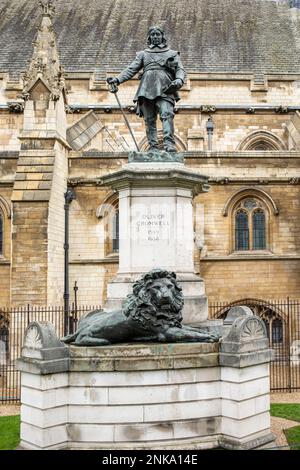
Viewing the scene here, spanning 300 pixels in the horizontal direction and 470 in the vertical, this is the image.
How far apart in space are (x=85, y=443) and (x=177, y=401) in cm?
127

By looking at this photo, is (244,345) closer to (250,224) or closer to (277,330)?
(277,330)

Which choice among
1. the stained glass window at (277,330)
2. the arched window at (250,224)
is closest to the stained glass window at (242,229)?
the arched window at (250,224)

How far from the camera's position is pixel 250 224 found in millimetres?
19828

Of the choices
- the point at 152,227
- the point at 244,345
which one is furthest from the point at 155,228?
the point at 244,345

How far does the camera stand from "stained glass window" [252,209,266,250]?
780 inches

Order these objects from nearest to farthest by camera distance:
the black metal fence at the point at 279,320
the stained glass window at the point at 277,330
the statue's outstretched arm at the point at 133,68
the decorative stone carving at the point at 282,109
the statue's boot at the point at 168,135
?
the statue's boot at the point at 168,135
the statue's outstretched arm at the point at 133,68
the black metal fence at the point at 279,320
the stained glass window at the point at 277,330
the decorative stone carving at the point at 282,109

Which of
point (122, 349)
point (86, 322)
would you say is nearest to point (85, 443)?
point (122, 349)

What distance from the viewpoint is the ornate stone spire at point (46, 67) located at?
722 inches

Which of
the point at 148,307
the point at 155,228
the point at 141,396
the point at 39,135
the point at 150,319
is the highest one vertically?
the point at 39,135

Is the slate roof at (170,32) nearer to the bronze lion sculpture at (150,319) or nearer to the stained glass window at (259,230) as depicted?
the stained glass window at (259,230)

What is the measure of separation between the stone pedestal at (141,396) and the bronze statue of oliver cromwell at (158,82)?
3609 millimetres

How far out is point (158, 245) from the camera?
8367 millimetres

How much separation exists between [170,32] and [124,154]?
1253 centimetres
